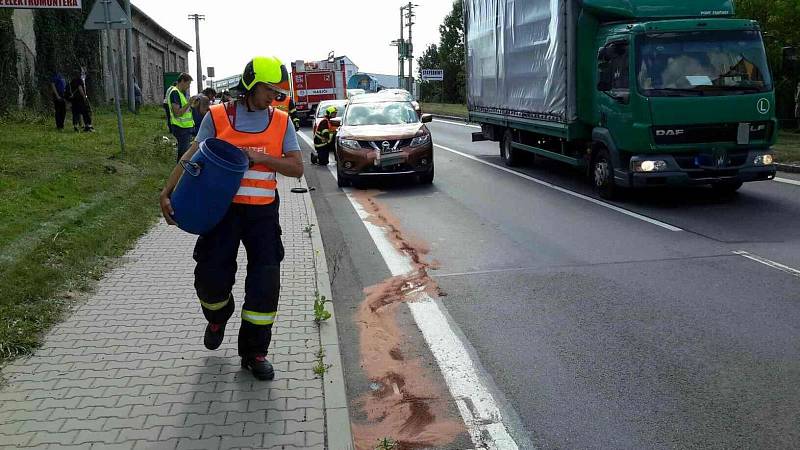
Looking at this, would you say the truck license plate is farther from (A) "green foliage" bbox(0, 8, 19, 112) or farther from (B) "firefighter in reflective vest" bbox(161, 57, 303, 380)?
(A) "green foliage" bbox(0, 8, 19, 112)

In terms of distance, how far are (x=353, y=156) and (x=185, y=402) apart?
10.8m

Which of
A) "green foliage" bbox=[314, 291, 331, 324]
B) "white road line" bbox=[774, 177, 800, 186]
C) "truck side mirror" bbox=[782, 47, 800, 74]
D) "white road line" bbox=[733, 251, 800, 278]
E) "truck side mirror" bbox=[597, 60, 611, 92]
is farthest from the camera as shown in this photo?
"white road line" bbox=[774, 177, 800, 186]

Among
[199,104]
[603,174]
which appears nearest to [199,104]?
[199,104]

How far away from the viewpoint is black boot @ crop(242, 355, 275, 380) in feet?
16.1

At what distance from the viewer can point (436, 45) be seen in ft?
359

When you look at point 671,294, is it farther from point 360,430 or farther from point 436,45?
point 436,45

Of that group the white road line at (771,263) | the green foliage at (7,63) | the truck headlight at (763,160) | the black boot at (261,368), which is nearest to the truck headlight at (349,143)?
the truck headlight at (763,160)

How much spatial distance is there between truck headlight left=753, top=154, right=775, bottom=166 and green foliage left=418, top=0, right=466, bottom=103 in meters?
80.6

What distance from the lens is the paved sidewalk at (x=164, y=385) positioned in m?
4.14

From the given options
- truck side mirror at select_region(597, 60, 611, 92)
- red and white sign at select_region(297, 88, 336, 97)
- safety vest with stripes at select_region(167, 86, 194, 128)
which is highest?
red and white sign at select_region(297, 88, 336, 97)

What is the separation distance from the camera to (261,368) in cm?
492

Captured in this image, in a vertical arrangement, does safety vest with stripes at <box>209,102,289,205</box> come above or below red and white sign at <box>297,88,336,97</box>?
below

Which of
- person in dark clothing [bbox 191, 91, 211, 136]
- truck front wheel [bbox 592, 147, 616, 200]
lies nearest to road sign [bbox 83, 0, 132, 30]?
person in dark clothing [bbox 191, 91, 211, 136]

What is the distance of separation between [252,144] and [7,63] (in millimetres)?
23091
